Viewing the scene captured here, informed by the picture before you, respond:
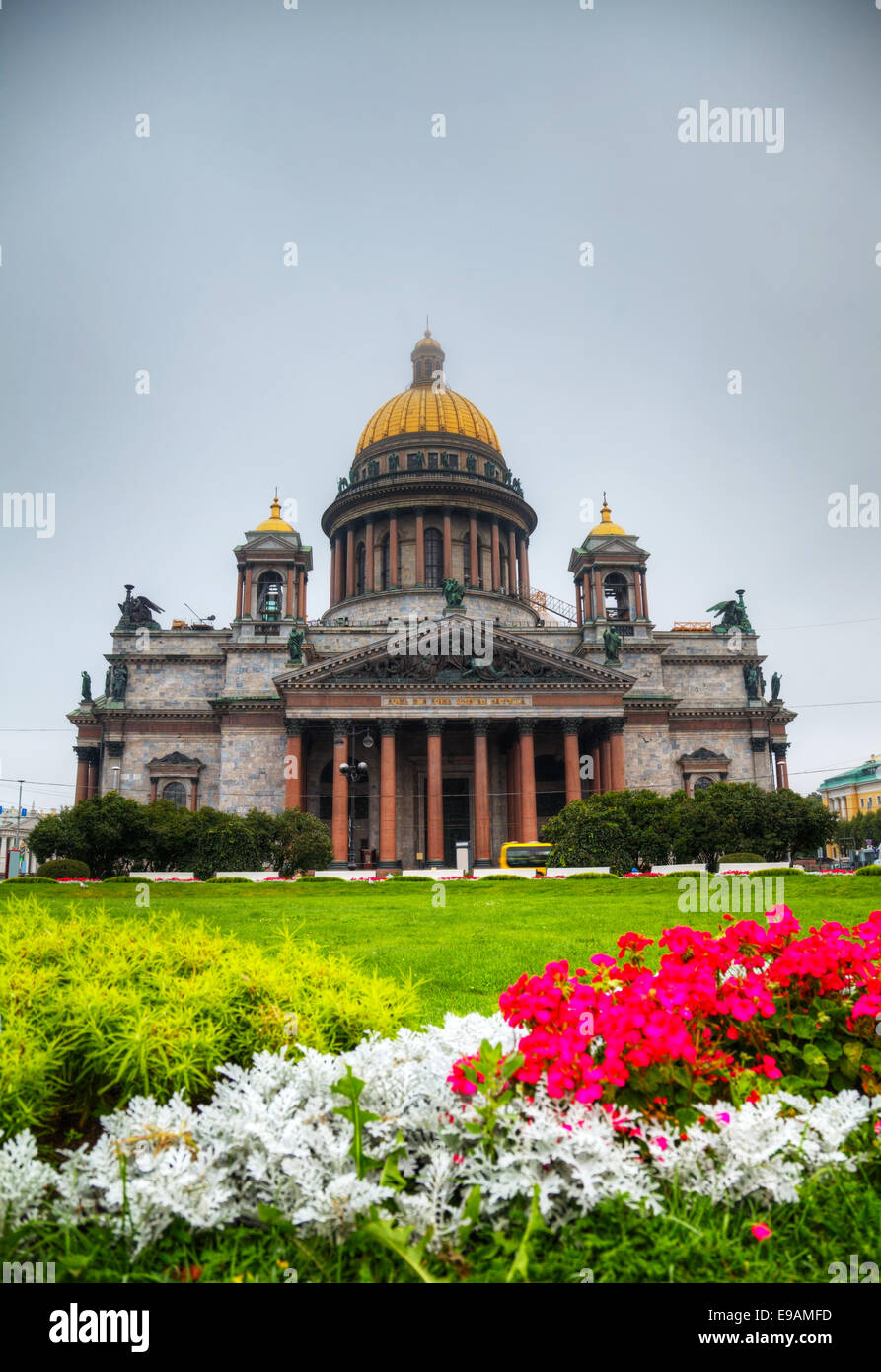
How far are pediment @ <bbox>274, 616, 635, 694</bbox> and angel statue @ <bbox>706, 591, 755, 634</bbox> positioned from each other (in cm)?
1388

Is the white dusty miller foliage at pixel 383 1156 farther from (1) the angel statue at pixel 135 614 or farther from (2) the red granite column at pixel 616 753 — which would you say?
(1) the angel statue at pixel 135 614

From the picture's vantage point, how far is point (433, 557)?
2618 inches

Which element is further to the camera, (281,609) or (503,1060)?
(281,609)

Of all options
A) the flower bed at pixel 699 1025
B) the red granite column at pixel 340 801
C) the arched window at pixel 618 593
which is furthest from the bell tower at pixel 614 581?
the flower bed at pixel 699 1025

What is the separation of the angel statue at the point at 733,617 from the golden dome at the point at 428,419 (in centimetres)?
2349

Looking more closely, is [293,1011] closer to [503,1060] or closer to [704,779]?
[503,1060]

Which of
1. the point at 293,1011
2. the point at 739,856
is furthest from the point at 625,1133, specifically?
the point at 739,856

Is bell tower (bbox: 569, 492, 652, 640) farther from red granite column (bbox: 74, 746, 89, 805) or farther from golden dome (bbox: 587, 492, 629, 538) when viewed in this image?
red granite column (bbox: 74, 746, 89, 805)

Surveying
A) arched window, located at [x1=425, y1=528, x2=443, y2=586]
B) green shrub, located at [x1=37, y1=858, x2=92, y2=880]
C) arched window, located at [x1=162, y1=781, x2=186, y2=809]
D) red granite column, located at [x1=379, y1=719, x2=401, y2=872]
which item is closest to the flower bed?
green shrub, located at [x1=37, y1=858, x2=92, y2=880]

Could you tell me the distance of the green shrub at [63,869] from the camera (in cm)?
3459

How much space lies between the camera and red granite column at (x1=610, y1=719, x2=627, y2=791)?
164ft

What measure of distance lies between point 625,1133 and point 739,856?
3577 centimetres

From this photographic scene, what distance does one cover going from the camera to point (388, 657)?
165 feet

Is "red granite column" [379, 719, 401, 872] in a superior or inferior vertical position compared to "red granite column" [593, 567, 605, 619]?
inferior
